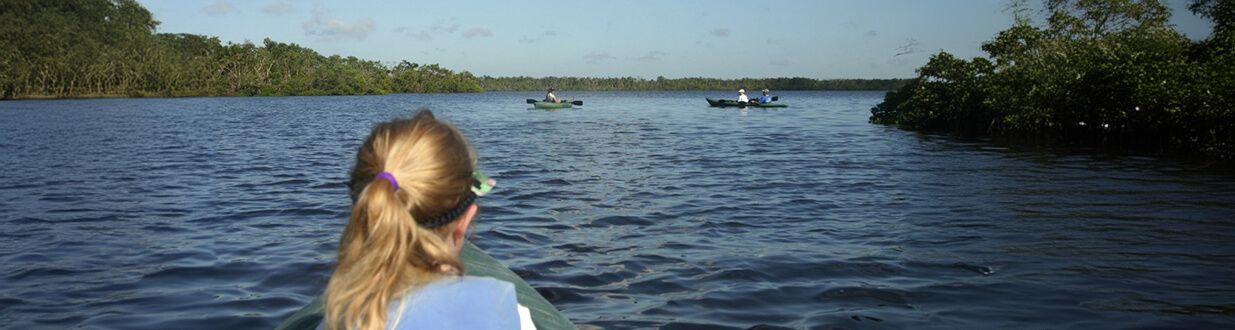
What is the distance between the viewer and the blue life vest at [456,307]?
234cm

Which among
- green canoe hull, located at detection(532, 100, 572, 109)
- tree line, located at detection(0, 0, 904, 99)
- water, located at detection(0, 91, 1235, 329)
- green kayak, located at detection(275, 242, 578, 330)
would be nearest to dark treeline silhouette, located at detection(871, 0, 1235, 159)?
water, located at detection(0, 91, 1235, 329)

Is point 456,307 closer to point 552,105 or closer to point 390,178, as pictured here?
point 390,178

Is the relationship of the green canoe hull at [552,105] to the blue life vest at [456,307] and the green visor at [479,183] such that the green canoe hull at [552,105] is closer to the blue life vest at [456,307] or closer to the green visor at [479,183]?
the green visor at [479,183]

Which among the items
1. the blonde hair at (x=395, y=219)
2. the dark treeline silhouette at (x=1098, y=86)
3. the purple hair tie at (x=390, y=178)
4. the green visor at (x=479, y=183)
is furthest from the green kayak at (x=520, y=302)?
the dark treeline silhouette at (x=1098, y=86)

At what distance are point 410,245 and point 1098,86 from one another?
1051 inches

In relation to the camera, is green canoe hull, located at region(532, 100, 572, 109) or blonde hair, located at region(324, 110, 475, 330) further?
green canoe hull, located at region(532, 100, 572, 109)

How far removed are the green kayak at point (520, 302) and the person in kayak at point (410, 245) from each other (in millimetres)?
751

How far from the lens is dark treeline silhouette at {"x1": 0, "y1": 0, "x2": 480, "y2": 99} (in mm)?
106938

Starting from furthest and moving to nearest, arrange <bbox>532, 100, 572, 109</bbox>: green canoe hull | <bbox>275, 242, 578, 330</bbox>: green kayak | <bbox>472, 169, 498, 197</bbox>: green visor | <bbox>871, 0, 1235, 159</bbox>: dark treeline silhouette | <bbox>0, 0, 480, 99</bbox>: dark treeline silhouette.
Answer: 1. <bbox>0, 0, 480, 99</bbox>: dark treeline silhouette
2. <bbox>532, 100, 572, 109</bbox>: green canoe hull
3. <bbox>871, 0, 1235, 159</bbox>: dark treeline silhouette
4. <bbox>275, 242, 578, 330</bbox>: green kayak
5. <bbox>472, 169, 498, 197</bbox>: green visor

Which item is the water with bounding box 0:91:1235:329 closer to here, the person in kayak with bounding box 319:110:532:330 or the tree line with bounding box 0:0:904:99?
the person in kayak with bounding box 319:110:532:330

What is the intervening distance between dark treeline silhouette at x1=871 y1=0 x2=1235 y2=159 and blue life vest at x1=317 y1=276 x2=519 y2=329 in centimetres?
2097

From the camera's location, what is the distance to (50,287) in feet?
27.7

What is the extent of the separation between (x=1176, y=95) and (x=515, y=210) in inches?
617

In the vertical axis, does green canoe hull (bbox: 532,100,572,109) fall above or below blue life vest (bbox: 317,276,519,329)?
below
